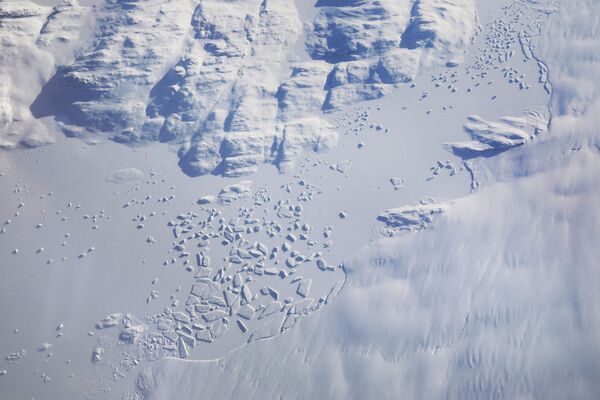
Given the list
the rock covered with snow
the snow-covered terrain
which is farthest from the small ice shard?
the rock covered with snow

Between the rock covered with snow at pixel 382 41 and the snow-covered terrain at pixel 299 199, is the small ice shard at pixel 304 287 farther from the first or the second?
the rock covered with snow at pixel 382 41

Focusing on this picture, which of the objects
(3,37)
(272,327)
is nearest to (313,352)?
(272,327)

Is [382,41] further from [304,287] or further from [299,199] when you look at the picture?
[304,287]

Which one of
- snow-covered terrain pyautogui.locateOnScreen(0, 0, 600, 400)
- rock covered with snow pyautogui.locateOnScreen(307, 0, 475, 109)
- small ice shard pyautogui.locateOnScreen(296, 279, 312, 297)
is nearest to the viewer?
snow-covered terrain pyautogui.locateOnScreen(0, 0, 600, 400)

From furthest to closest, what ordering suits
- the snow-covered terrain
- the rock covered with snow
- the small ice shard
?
the rock covered with snow
the small ice shard
the snow-covered terrain

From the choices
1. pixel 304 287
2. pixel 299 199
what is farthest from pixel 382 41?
pixel 304 287

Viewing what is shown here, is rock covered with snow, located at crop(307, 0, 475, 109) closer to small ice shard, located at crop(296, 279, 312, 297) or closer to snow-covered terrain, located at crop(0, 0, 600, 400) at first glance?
snow-covered terrain, located at crop(0, 0, 600, 400)

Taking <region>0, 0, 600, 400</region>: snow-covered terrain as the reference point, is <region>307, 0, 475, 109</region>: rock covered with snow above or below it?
above

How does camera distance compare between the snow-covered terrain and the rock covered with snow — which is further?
the rock covered with snow
